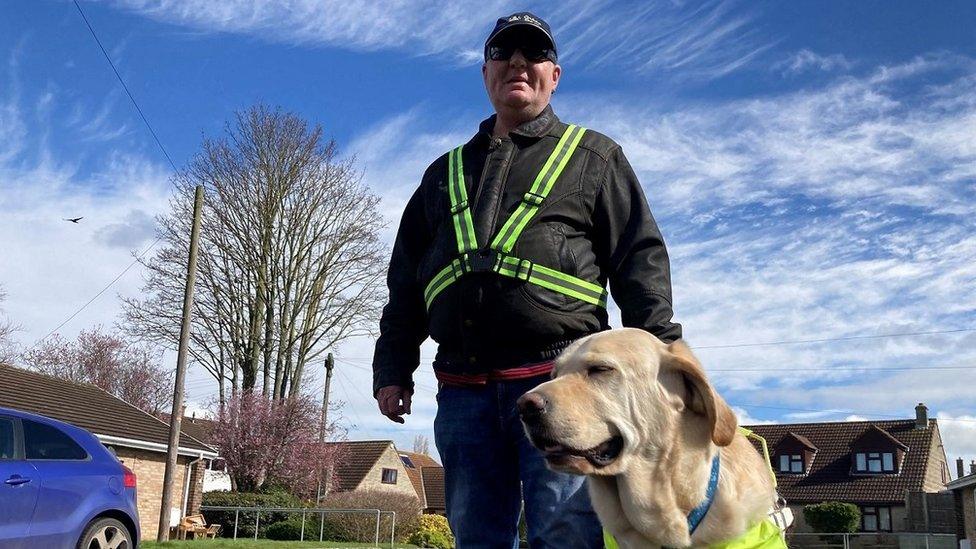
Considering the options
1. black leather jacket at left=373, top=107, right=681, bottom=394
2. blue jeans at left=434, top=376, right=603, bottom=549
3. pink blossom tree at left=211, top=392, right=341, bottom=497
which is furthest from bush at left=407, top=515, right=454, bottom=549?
black leather jacket at left=373, top=107, right=681, bottom=394

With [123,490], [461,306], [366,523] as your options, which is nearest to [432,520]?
[366,523]

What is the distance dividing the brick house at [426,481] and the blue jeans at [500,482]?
145 feet

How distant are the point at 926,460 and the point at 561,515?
3876 cm

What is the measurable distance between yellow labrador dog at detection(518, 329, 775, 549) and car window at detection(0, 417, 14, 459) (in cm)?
688

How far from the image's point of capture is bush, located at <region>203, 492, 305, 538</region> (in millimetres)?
24734

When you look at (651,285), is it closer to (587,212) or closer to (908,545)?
(587,212)

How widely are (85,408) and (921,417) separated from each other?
109 feet

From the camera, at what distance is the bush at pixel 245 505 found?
2473cm

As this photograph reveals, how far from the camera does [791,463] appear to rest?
3856cm

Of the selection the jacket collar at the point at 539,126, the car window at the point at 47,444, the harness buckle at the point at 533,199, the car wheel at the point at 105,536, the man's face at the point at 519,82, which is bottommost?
the car wheel at the point at 105,536

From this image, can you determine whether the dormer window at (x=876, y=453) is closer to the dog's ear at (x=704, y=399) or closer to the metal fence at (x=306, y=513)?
the metal fence at (x=306, y=513)

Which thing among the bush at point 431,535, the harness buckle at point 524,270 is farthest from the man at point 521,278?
the bush at point 431,535

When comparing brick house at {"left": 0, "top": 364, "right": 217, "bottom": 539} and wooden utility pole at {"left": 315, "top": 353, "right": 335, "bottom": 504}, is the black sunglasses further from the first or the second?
wooden utility pole at {"left": 315, "top": 353, "right": 335, "bottom": 504}

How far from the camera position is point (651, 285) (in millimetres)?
2918
